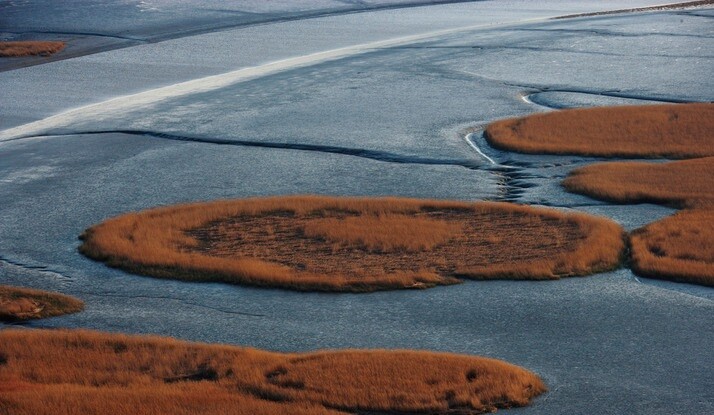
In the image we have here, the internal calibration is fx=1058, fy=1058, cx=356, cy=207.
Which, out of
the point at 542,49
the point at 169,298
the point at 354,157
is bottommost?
the point at 169,298

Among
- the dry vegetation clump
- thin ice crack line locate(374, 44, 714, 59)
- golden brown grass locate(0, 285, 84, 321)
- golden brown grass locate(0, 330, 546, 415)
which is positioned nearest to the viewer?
golden brown grass locate(0, 330, 546, 415)

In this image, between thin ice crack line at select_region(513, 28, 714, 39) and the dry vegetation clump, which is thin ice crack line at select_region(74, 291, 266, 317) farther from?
thin ice crack line at select_region(513, 28, 714, 39)

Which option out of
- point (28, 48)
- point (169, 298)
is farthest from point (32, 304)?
point (28, 48)

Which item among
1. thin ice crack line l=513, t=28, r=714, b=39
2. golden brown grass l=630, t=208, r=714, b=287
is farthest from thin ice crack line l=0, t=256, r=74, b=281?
thin ice crack line l=513, t=28, r=714, b=39

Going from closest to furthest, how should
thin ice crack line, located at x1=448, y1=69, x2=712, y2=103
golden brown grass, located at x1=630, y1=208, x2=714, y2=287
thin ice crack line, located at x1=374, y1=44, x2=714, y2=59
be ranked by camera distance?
golden brown grass, located at x1=630, y1=208, x2=714, y2=287 < thin ice crack line, located at x1=448, y1=69, x2=712, y2=103 < thin ice crack line, located at x1=374, y1=44, x2=714, y2=59

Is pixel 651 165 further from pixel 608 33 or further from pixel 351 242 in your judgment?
pixel 608 33

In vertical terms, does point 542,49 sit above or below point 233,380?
above

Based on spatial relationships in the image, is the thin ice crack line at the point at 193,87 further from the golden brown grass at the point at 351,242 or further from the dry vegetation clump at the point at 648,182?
the dry vegetation clump at the point at 648,182

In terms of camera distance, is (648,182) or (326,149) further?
(326,149)
